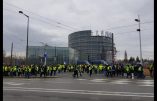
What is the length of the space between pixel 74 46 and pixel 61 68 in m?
67.1

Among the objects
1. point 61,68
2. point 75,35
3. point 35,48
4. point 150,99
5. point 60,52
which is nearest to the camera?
point 150,99

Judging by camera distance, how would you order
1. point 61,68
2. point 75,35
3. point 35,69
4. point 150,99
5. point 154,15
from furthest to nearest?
1. point 75,35
2. point 61,68
3. point 35,69
4. point 150,99
5. point 154,15

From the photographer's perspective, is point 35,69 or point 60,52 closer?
point 35,69

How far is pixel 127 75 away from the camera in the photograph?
34844 mm

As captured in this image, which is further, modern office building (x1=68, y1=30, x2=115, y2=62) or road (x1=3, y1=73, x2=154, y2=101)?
modern office building (x1=68, y1=30, x2=115, y2=62)

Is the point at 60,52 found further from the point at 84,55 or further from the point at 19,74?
the point at 19,74

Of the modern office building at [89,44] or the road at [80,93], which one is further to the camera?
the modern office building at [89,44]

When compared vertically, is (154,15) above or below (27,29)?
below

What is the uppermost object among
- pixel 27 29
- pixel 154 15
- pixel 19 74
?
pixel 27 29

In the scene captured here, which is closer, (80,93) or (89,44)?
(80,93)

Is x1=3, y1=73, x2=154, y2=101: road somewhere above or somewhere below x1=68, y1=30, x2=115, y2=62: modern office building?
below

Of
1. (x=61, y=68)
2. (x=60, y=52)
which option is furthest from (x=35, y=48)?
(x=61, y=68)

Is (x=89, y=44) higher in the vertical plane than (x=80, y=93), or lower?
higher

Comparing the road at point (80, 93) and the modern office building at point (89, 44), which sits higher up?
the modern office building at point (89, 44)
